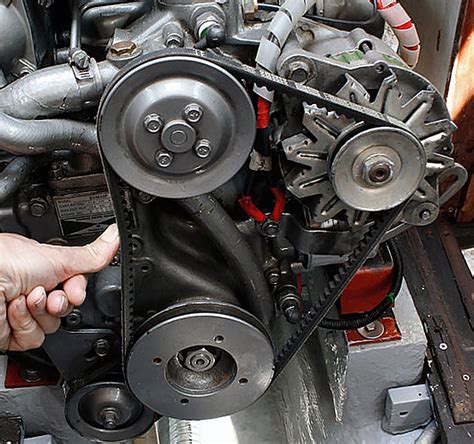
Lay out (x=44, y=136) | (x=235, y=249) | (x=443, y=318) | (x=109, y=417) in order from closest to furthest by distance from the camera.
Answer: (x=44, y=136) → (x=235, y=249) → (x=109, y=417) → (x=443, y=318)

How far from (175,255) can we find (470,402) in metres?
0.65

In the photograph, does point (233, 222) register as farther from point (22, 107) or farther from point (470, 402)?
point (470, 402)

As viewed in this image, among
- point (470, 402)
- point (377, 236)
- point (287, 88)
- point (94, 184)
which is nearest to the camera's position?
point (287, 88)

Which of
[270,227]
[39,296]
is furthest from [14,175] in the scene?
[270,227]

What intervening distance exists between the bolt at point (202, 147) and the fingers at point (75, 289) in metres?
0.33

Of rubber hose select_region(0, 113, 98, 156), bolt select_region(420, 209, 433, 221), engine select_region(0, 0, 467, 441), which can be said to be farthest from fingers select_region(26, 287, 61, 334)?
bolt select_region(420, 209, 433, 221)

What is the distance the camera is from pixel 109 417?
151 centimetres

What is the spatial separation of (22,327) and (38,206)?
20 centimetres

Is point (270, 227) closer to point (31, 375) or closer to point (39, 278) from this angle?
point (39, 278)

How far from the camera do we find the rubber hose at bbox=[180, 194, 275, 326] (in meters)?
1.22

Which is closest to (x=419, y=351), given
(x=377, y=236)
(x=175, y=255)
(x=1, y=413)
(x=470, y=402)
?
(x=470, y=402)

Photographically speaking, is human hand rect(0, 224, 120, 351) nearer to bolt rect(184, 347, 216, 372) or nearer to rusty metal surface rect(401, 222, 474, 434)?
bolt rect(184, 347, 216, 372)

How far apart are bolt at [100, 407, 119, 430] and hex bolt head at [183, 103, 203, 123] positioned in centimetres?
69

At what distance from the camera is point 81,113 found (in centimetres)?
125
